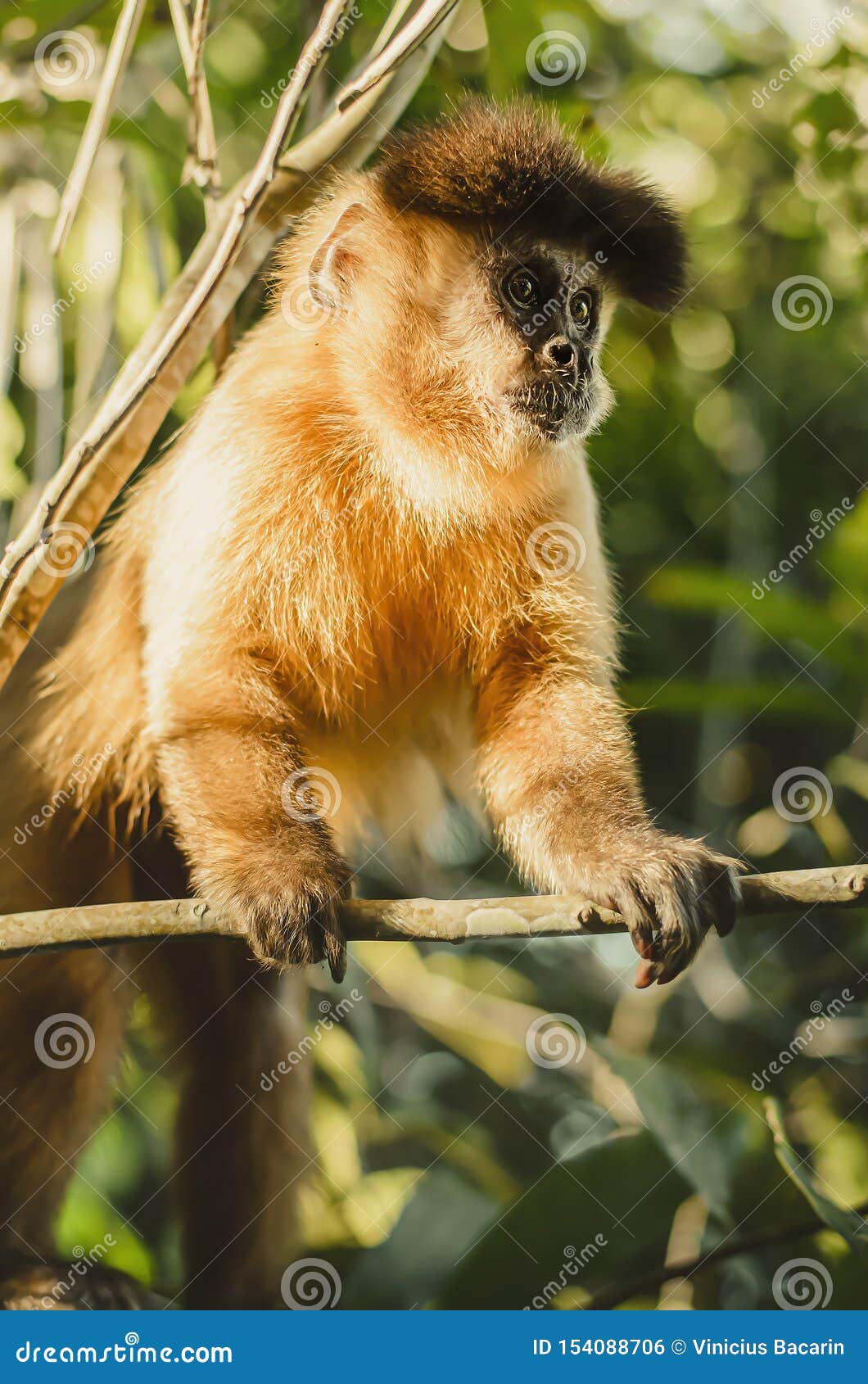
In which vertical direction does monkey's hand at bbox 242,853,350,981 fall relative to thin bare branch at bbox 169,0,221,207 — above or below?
below

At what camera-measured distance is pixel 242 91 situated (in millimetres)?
2529

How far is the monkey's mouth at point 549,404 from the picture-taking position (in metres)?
1.87

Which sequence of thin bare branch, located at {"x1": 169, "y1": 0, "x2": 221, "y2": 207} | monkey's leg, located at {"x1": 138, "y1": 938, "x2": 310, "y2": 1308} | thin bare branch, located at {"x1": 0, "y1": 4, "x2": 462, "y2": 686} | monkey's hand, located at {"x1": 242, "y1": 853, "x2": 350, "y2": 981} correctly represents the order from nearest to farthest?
monkey's hand, located at {"x1": 242, "y1": 853, "x2": 350, "y2": 981}, thin bare branch, located at {"x1": 0, "y1": 4, "x2": 462, "y2": 686}, thin bare branch, located at {"x1": 169, "y1": 0, "x2": 221, "y2": 207}, monkey's leg, located at {"x1": 138, "y1": 938, "x2": 310, "y2": 1308}

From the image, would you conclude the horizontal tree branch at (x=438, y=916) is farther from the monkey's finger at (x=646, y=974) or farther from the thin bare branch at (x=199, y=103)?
the thin bare branch at (x=199, y=103)

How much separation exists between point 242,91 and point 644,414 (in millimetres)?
1160

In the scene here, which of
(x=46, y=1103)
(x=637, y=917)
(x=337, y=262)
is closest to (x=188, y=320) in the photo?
(x=337, y=262)

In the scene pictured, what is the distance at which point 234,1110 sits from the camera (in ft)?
7.22

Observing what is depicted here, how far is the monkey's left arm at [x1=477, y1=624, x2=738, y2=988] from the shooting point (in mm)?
1613

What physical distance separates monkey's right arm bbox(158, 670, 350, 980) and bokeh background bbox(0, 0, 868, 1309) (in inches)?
26.6

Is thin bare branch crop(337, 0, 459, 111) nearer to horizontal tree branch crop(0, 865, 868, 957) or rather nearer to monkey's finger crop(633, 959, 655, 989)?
horizontal tree branch crop(0, 865, 868, 957)

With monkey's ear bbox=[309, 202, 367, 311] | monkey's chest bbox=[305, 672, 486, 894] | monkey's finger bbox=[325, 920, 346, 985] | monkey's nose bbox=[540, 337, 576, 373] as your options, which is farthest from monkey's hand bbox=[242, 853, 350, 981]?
monkey's ear bbox=[309, 202, 367, 311]

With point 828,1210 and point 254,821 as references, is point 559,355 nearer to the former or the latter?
point 254,821
